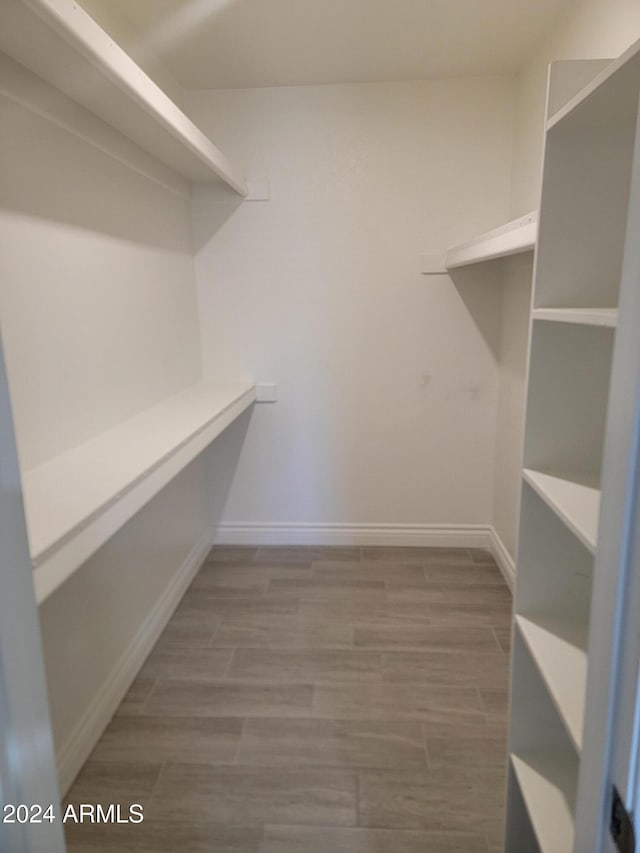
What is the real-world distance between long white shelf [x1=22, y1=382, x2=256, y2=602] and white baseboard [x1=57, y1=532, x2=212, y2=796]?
0.84 metres

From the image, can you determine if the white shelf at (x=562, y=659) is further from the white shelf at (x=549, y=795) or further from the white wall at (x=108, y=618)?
the white wall at (x=108, y=618)

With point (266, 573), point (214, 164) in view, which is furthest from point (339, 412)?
point (214, 164)

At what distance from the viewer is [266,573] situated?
115 inches

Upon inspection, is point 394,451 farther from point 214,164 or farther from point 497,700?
point 214,164

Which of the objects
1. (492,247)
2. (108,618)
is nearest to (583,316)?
(492,247)

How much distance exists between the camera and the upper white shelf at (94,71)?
114cm

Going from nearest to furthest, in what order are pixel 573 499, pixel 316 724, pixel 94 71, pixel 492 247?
pixel 573 499, pixel 94 71, pixel 316 724, pixel 492 247

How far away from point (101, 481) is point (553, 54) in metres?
2.30

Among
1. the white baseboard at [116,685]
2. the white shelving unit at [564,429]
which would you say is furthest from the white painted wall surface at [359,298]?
the white shelving unit at [564,429]

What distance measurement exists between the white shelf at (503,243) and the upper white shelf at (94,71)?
Answer: 1094mm

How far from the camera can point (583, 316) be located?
2.90ft

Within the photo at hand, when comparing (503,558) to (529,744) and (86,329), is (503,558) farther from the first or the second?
(86,329)

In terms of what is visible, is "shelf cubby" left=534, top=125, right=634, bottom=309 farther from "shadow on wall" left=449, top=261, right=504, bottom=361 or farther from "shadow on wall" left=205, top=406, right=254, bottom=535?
"shadow on wall" left=205, top=406, right=254, bottom=535

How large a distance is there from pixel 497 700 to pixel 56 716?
1.44 meters
